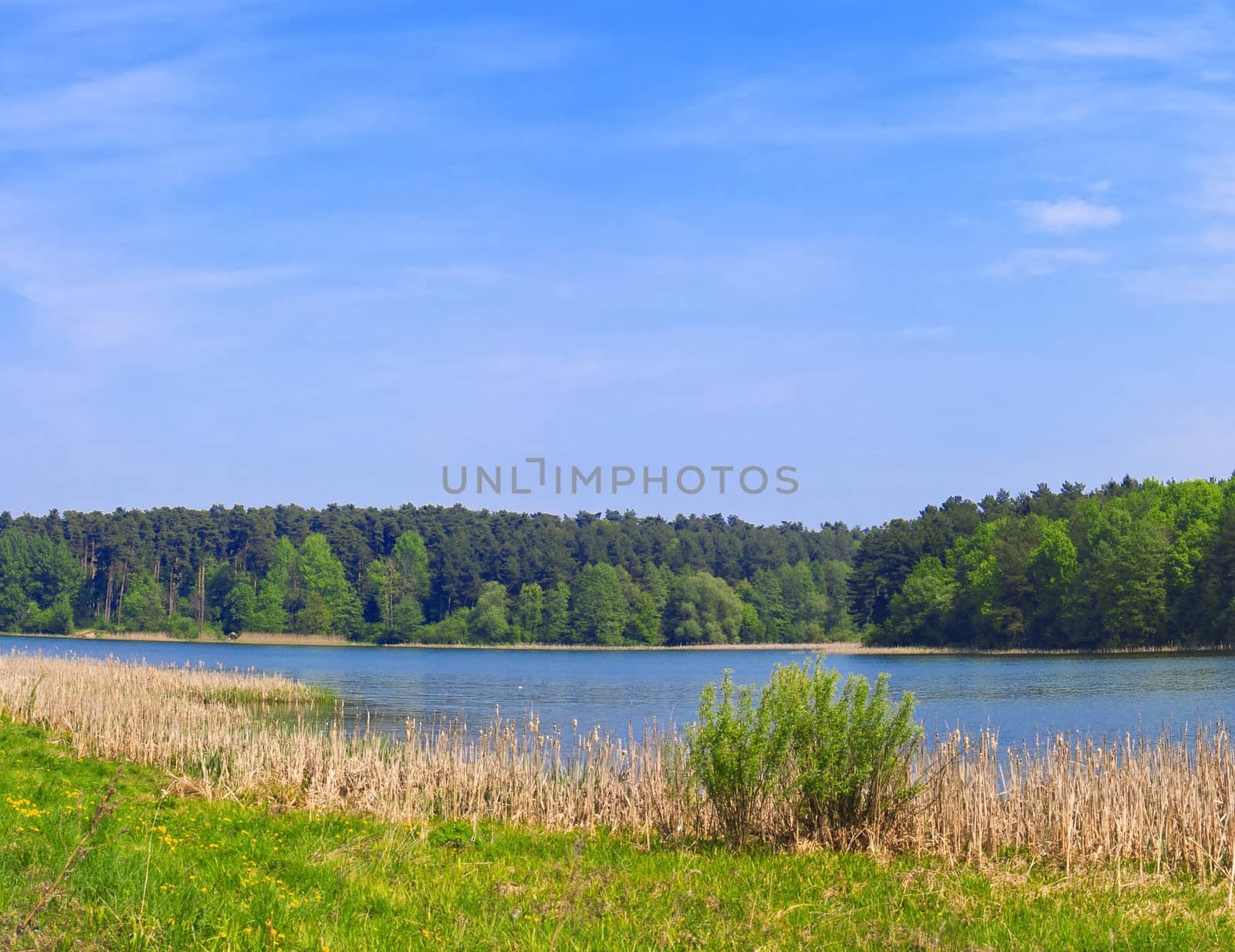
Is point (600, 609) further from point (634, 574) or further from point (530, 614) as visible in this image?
point (634, 574)

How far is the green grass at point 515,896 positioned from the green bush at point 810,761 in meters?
0.59

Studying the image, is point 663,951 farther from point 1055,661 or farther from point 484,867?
point 1055,661

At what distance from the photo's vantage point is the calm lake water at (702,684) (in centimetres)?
3366

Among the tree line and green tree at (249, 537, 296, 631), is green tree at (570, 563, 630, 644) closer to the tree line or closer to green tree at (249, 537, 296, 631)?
the tree line

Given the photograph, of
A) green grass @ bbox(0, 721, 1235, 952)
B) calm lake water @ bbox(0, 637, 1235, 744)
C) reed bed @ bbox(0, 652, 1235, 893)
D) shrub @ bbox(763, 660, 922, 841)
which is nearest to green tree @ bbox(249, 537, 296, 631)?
calm lake water @ bbox(0, 637, 1235, 744)

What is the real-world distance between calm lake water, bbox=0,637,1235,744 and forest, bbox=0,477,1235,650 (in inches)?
352

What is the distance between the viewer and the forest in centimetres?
8212

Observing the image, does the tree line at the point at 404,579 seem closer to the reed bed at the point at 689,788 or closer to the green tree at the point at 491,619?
the green tree at the point at 491,619

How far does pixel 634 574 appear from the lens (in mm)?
138375

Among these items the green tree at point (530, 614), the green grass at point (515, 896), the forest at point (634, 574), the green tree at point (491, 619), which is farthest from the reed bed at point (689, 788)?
the green tree at point (530, 614)

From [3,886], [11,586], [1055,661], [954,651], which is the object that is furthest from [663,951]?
[11,586]

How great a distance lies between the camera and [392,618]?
130000 mm

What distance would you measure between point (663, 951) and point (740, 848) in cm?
428

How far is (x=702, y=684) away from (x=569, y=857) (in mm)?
50206
